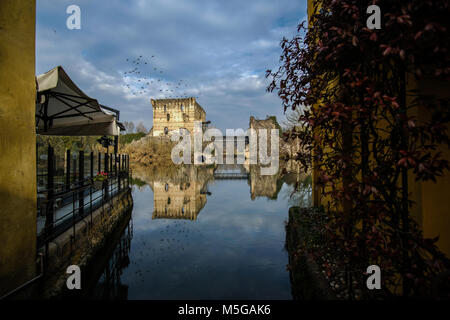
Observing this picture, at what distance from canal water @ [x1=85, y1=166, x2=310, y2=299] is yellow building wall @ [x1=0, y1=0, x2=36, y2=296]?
159 centimetres

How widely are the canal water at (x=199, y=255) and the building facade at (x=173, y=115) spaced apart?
110ft

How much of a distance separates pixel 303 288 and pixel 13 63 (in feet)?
14.0

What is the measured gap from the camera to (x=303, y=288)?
2.95 metres

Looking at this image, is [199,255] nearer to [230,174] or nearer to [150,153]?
[230,174]

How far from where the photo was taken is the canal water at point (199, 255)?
3.75 m

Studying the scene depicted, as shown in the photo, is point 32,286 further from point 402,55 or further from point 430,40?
point 430,40

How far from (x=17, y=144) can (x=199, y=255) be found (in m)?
3.75

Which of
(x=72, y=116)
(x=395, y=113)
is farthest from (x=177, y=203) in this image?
(x=395, y=113)

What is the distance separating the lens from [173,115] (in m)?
41.6

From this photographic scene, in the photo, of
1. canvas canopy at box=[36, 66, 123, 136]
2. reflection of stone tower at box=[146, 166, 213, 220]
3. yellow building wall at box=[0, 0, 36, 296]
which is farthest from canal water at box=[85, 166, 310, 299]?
canvas canopy at box=[36, 66, 123, 136]

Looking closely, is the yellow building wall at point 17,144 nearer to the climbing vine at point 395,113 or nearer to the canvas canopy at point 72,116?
the canvas canopy at point 72,116

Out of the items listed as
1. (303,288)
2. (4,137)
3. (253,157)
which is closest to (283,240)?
(303,288)

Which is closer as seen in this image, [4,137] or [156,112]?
[4,137]

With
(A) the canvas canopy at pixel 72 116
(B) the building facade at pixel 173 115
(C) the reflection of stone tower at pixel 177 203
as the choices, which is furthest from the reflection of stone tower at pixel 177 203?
(B) the building facade at pixel 173 115
